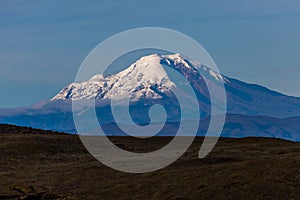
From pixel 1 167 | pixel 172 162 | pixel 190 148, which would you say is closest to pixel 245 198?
pixel 172 162

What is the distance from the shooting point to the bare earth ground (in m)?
62.2

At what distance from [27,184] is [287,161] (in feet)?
95.1

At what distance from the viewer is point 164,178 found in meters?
69.1

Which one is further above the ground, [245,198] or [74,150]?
[74,150]

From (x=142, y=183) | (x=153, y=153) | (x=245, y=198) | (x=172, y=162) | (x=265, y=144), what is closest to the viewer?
(x=245, y=198)

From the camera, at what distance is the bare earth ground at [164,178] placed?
6222cm

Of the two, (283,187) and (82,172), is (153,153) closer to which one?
(82,172)

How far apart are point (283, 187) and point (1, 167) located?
39.4 metres

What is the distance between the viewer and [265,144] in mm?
107625

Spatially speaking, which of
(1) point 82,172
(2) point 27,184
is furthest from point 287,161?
(2) point 27,184

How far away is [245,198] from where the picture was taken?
5969 centimetres

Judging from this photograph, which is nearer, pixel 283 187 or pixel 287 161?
pixel 283 187

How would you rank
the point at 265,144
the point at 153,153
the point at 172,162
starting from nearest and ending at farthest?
1. the point at 172,162
2. the point at 153,153
3. the point at 265,144

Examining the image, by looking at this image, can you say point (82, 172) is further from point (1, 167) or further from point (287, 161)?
point (287, 161)
